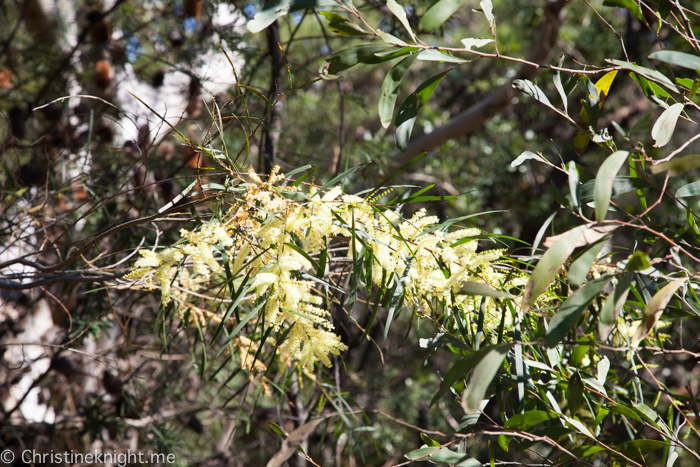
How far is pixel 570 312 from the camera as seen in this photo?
0.54 m

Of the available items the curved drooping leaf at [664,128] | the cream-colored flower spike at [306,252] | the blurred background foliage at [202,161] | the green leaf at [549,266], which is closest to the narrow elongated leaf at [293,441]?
the cream-colored flower spike at [306,252]

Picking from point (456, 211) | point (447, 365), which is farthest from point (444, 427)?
point (456, 211)

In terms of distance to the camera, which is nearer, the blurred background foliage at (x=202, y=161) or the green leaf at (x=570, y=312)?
the green leaf at (x=570, y=312)

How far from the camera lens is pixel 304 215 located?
72 centimetres

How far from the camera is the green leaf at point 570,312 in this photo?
52cm

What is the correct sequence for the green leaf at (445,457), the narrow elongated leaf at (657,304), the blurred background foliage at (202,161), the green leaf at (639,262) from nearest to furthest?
the green leaf at (639,262)
the narrow elongated leaf at (657,304)
the green leaf at (445,457)
the blurred background foliage at (202,161)

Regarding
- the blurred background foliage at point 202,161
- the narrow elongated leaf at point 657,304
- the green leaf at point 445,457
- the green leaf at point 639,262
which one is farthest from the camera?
the blurred background foliage at point 202,161

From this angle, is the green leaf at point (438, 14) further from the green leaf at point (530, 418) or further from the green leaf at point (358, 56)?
the green leaf at point (530, 418)

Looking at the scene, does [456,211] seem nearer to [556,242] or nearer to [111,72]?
[111,72]

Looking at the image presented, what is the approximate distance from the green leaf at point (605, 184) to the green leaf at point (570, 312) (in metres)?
0.09

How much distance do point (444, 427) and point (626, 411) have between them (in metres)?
2.32

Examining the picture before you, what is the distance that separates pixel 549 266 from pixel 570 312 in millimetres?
56

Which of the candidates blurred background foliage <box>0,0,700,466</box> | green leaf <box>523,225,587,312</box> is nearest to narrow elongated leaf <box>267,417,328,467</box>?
green leaf <box>523,225,587,312</box>

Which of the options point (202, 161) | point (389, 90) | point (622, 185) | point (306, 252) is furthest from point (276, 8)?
point (202, 161)
